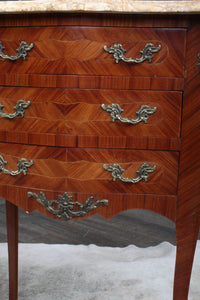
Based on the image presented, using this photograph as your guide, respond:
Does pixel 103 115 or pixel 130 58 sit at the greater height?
pixel 130 58

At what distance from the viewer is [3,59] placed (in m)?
0.99

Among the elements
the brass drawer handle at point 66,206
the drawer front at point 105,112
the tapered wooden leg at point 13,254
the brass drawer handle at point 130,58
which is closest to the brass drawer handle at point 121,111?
the drawer front at point 105,112

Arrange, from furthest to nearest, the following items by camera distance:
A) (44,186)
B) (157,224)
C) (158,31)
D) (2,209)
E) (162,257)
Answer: (2,209), (157,224), (162,257), (44,186), (158,31)

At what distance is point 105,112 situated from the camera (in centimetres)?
95

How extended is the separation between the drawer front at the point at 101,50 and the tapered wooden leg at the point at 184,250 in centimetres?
39

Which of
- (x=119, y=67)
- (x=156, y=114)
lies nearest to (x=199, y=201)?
(x=156, y=114)

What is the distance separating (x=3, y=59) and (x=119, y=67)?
313 mm

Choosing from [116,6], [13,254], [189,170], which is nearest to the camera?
[116,6]

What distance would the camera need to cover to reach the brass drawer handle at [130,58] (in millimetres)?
910

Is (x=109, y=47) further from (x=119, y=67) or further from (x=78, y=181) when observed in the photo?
(x=78, y=181)

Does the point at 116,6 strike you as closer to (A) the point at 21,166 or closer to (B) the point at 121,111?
(B) the point at 121,111

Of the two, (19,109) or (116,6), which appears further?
(19,109)

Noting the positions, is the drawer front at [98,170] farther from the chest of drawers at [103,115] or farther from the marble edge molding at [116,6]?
the marble edge molding at [116,6]

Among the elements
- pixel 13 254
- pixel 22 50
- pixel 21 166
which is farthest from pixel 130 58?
pixel 13 254
